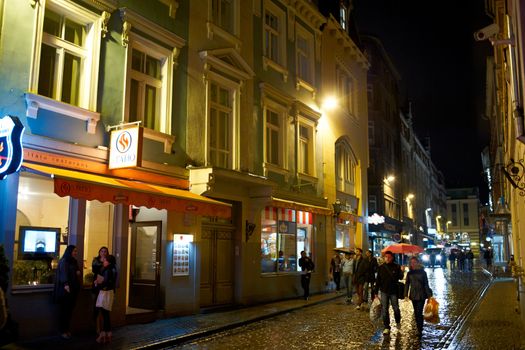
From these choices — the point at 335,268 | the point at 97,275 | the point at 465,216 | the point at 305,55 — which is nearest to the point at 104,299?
the point at 97,275

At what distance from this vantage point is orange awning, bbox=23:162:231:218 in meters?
10.4

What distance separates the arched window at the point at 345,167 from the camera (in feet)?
85.7

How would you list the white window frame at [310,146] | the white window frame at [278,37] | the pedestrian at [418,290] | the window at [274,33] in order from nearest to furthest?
the pedestrian at [418,290], the white window frame at [278,37], the window at [274,33], the white window frame at [310,146]

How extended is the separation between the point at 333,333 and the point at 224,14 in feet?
37.2

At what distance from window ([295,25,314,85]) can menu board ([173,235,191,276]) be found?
10.4 meters

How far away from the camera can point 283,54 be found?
2147 cm

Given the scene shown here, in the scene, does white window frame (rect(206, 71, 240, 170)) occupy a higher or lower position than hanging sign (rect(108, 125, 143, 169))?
higher

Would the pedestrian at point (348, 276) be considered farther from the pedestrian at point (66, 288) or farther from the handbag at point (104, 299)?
the pedestrian at point (66, 288)

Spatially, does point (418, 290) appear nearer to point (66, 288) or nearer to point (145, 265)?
point (145, 265)

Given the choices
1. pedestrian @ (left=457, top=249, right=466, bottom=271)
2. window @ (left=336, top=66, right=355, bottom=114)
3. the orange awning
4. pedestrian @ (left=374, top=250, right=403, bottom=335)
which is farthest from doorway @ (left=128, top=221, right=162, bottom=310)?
pedestrian @ (left=457, top=249, right=466, bottom=271)

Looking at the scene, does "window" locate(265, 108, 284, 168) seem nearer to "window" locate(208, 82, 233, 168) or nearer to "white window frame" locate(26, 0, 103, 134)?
"window" locate(208, 82, 233, 168)

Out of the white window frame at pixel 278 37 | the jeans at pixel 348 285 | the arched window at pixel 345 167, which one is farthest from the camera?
the arched window at pixel 345 167

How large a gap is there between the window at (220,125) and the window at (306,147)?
17.8 ft

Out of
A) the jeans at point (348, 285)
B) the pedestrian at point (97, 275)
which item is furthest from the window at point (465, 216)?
the pedestrian at point (97, 275)
